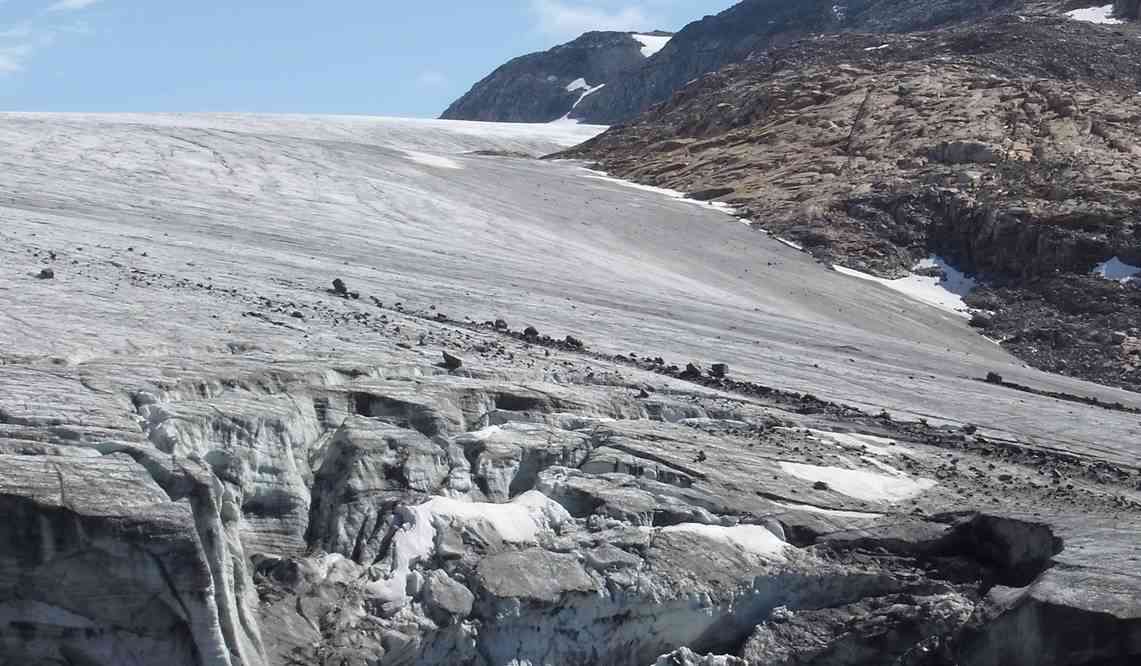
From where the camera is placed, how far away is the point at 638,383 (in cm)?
1820

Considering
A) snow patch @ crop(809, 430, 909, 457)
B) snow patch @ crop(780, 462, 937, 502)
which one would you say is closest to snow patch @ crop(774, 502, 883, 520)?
snow patch @ crop(780, 462, 937, 502)

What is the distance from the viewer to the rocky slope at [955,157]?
37.9m

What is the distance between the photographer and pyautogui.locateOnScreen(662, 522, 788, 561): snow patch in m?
13.2

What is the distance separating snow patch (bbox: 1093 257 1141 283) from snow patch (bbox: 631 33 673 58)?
362ft

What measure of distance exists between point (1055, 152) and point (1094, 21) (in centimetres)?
2741

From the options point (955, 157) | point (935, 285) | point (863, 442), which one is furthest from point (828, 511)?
point (955, 157)

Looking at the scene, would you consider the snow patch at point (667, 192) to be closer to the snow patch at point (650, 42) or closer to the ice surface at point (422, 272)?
the ice surface at point (422, 272)

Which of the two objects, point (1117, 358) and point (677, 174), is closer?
point (1117, 358)

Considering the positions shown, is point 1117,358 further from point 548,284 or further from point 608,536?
point 608,536

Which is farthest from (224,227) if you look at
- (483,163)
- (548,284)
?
(483,163)

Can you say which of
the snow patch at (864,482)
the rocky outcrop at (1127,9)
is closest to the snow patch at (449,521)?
the snow patch at (864,482)

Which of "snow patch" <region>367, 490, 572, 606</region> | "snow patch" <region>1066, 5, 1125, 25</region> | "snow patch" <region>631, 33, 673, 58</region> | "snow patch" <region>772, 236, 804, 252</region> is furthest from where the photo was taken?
"snow patch" <region>631, 33, 673, 58</region>

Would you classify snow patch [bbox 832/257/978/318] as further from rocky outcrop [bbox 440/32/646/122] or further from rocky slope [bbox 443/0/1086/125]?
rocky outcrop [bbox 440/32/646/122]

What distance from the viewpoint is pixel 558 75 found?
5743 inches
